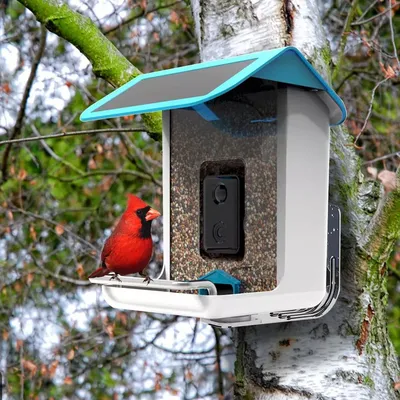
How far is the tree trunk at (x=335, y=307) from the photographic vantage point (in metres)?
1.96

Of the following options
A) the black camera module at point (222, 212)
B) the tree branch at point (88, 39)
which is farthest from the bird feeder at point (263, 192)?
the tree branch at point (88, 39)

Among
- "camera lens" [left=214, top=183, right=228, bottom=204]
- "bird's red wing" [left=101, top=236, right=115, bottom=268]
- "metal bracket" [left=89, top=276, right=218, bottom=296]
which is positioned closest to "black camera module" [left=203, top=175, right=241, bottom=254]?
"camera lens" [left=214, top=183, right=228, bottom=204]

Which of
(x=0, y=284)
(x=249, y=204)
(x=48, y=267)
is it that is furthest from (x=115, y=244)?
(x=48, y=267)

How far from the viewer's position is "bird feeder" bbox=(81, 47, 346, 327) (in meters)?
1.87

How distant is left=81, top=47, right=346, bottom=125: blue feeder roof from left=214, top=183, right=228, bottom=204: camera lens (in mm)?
291

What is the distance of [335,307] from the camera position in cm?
200

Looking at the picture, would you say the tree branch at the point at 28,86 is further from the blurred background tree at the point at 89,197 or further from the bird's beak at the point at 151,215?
the bird's beak at the point at 151,215

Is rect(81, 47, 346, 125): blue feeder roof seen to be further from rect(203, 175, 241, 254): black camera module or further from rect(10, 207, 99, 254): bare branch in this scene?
rect(10, 207, 99, 254): bare branch

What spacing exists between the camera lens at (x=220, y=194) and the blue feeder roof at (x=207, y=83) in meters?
0.29

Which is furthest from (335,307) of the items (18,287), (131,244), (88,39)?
(18,287)

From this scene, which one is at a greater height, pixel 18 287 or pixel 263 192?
pixel 263 192

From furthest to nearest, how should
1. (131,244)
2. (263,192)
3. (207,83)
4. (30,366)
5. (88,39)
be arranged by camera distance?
1. (30,366)
2. (88,39)
3. (131,244)
4. (263,192)
5. (207,83)

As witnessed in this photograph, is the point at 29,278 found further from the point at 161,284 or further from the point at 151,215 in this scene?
the point at 161,284

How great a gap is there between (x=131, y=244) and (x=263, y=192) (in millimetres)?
419
